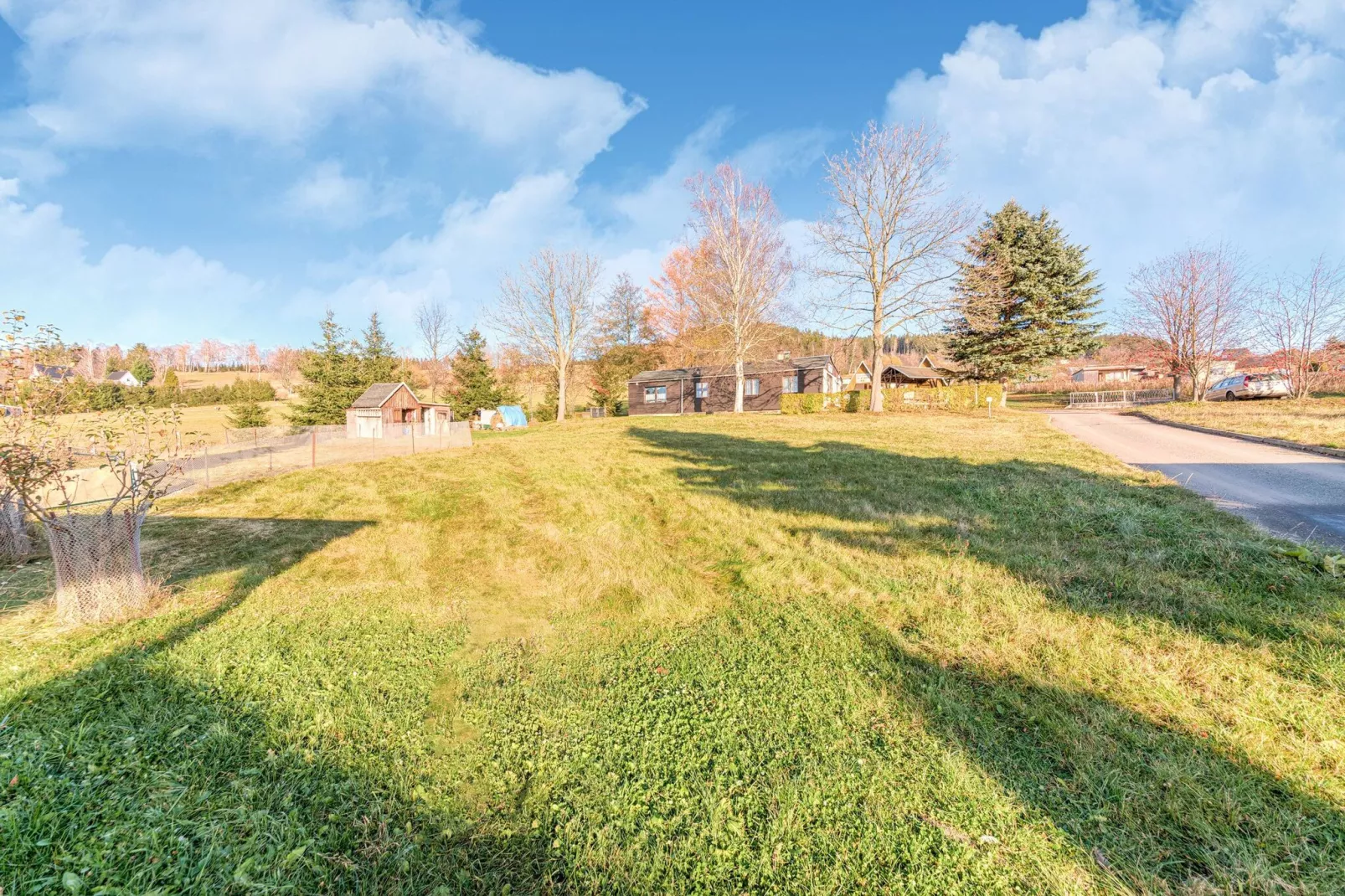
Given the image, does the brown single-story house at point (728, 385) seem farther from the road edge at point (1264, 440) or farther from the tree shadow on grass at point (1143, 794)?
the tree shadow on grass at point (1143, 794)

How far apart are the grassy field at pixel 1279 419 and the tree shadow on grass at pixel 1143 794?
12401mm

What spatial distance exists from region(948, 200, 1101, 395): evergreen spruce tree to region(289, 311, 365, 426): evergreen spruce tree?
36.4 meters

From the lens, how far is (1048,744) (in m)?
2.42

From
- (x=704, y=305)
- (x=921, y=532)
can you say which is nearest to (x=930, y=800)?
(x=921, y=532)

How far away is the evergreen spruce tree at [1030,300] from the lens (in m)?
28.0

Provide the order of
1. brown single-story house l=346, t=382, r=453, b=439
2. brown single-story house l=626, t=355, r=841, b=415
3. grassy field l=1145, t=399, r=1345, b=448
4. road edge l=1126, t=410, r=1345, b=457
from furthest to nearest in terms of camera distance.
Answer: brown single-story house l=626, t=355, r=841, b=415 → brown single-story house l=346, t=382, r=453, b=439 → grassy field l=1145, t=399, r=1345, b=448 → road edge l=1126, t=410, r=1345, b=457

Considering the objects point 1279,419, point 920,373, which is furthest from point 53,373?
point 920,373

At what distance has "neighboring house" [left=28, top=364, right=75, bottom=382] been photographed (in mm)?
4148

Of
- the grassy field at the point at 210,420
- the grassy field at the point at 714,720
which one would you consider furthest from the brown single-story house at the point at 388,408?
the grassy field at the point at 714,720

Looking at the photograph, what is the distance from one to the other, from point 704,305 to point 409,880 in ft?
95.1

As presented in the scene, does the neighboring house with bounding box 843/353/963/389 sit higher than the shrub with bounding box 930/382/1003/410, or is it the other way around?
the neighboring house with bounding box 843/353/963/389

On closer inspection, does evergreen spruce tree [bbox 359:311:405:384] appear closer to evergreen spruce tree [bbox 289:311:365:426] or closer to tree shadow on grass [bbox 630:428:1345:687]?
evergreen spruce tree [bbox 289:311:365:426]

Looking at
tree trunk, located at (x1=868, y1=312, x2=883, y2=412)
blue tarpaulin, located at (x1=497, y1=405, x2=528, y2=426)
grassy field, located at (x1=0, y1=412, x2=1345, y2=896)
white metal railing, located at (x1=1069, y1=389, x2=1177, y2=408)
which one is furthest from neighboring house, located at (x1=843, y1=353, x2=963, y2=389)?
grassy field, located at (x1=0, y1=412, x2=1345, y2=896)

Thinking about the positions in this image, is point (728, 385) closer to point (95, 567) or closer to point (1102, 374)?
point (95, 567)
